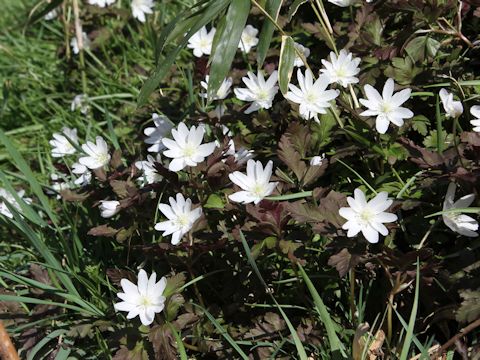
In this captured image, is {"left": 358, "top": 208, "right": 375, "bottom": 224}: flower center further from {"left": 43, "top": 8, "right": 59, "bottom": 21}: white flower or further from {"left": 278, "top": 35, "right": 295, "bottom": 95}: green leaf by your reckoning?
{"left": 43, "top": 8, "right": 59, "bottom": 21}: white flower

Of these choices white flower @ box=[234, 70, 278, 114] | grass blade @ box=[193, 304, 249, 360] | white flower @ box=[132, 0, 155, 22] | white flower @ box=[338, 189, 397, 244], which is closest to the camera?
white flower @ box=[338, 189, 397, 244]

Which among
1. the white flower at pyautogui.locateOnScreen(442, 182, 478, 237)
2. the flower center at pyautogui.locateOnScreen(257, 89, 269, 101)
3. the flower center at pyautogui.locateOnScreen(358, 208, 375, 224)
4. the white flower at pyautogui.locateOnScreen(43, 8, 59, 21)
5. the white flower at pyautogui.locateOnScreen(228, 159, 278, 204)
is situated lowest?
the white flower at pyautogui.locateOnScreen(442, 182, 478, 237)

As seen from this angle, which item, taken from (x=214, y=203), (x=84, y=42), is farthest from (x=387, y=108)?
(x=84, y=42)

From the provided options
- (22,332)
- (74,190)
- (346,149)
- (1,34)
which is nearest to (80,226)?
(74,190)

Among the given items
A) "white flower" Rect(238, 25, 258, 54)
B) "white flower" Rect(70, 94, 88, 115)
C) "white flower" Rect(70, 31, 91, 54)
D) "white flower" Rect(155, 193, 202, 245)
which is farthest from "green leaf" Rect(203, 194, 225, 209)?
"white flower" Rect(70, 31, 91, 54)

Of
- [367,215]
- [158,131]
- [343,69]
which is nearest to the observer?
[367,215]

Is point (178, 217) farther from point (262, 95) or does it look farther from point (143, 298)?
point (262, 95)
